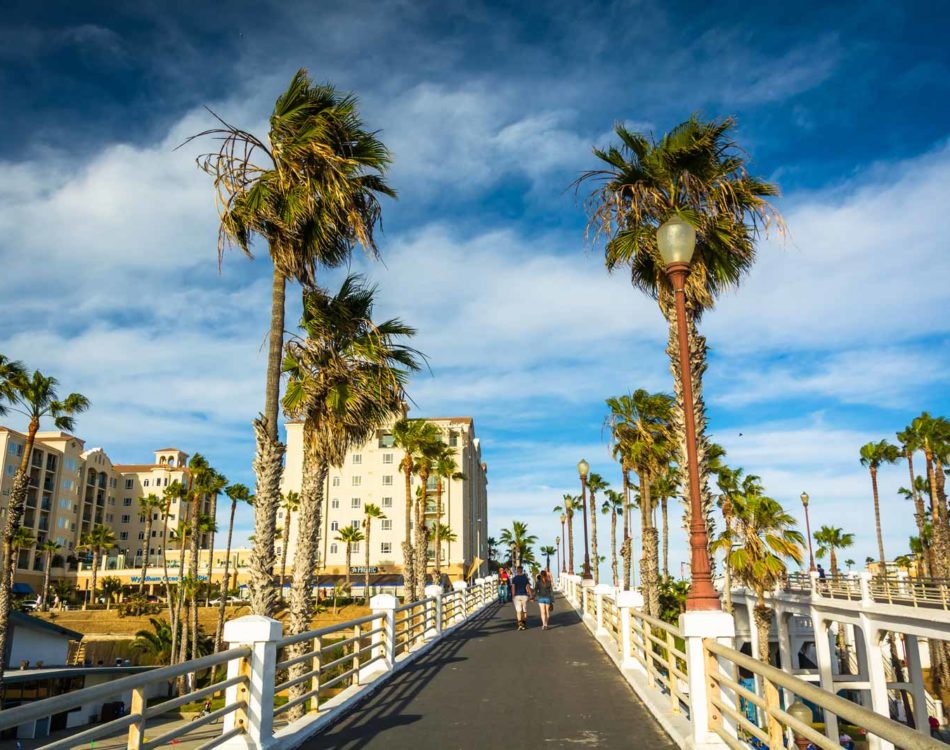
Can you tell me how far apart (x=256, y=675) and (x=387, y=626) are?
6.03m

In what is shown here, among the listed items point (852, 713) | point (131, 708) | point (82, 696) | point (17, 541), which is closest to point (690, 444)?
point (852, 713)

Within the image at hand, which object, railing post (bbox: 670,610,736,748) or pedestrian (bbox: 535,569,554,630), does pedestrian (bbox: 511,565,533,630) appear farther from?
railing post (bbox: 670,610,736,748)

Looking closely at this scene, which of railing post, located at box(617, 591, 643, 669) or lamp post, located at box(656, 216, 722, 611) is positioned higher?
lamp post, located at box(656, 216, 722, 611)

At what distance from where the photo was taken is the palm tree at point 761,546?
95.8ft

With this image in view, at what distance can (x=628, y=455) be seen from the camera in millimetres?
37500

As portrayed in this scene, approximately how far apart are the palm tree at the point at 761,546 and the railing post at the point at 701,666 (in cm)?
2398

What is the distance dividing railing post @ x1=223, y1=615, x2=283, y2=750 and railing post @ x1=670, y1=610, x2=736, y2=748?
4048 millimetres

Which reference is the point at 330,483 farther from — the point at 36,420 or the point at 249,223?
the point at 249,223

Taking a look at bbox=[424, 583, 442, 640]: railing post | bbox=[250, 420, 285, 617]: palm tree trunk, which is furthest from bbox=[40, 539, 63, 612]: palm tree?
bbox=[250, 420, 285, 617]: palm tree trunk

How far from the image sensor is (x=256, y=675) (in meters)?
6.97

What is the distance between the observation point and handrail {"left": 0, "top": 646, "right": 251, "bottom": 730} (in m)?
3.52

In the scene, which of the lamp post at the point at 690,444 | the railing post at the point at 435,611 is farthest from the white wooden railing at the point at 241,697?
the railing post at the point at 435,611

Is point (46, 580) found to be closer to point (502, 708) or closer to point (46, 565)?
point (46, 565)

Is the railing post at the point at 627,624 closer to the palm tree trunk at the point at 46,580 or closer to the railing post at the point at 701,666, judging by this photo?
the railing post at the point at 701,666
